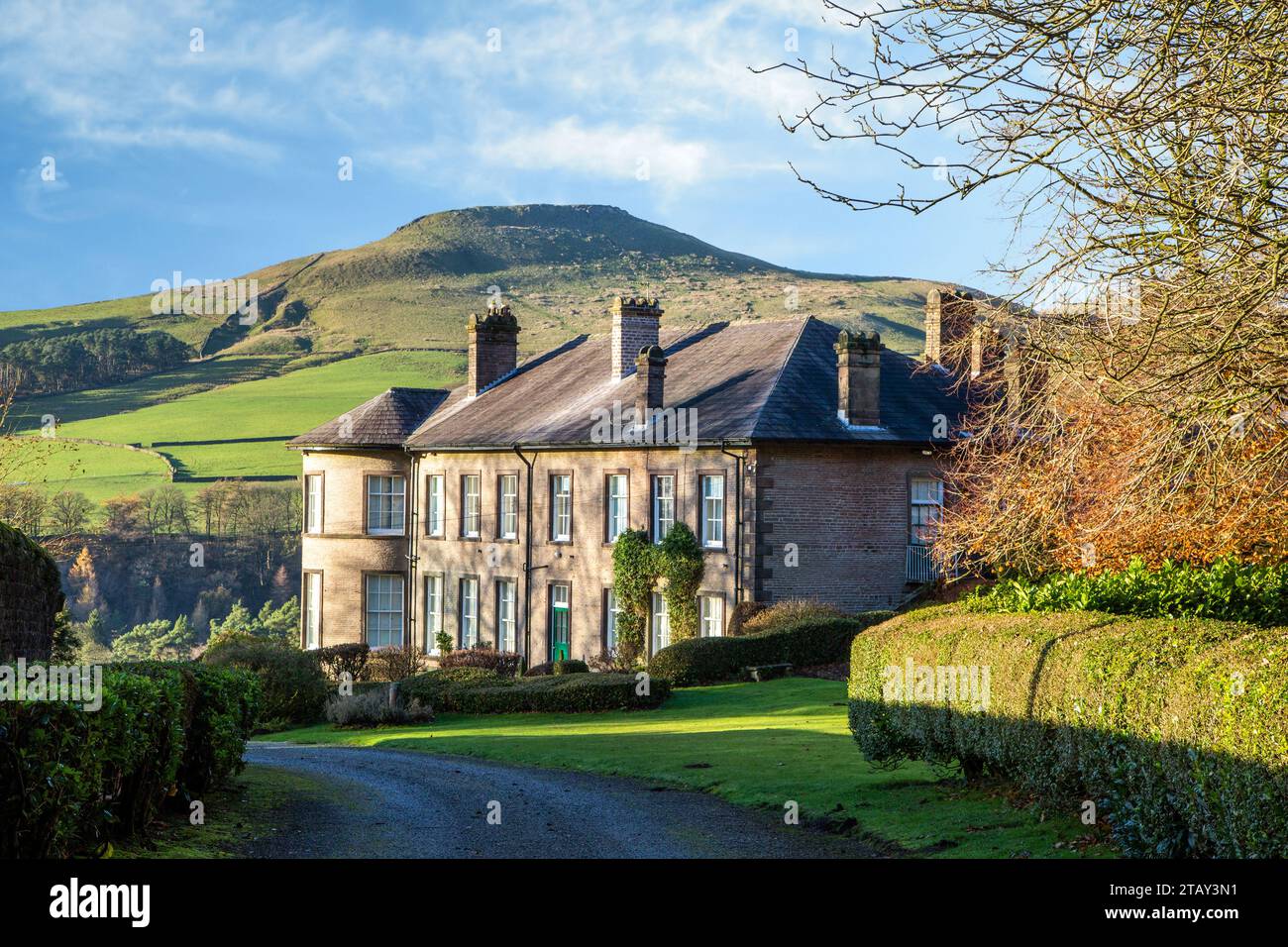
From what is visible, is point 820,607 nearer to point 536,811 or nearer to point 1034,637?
point 536,811

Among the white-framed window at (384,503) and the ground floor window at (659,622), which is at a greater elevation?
the white-framed window at (384,503)

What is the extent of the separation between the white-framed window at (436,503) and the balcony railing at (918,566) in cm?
1603

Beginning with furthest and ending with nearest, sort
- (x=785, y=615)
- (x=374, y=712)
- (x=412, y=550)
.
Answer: (x=412, y=550), (x=785, y=615), (x=374, y=712)

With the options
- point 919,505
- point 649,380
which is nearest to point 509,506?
point 649,380

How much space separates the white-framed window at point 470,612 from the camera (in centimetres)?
4238

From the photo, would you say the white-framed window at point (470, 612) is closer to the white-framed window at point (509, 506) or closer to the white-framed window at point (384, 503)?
the white-framed window at point (509, 506)

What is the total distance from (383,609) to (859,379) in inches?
780

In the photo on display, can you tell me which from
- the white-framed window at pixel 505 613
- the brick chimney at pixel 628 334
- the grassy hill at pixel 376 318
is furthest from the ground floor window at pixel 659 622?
the grassy hill at pixel 376 318

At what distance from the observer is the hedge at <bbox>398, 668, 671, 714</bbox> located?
28.2 meters

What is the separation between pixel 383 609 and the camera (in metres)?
46.2

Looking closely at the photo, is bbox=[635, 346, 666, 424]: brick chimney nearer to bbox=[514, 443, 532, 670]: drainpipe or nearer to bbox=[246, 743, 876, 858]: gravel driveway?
bbox=[514, 443, 532, 670]: drainpipe

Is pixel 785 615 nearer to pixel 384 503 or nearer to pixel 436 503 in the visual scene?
pixel 436 503

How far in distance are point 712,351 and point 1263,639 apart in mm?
31811
